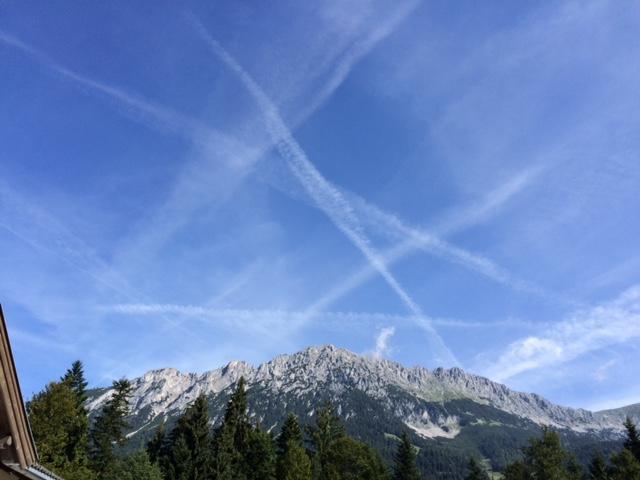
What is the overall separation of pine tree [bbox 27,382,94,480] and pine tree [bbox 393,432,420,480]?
158ft

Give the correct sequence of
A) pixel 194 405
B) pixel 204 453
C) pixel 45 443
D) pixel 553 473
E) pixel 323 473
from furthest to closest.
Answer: pixel 323 473, pixel 194 405, pixel 204 453, pixel 553 473, pixel 45 443

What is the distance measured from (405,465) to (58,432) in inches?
2091

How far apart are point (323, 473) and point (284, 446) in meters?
8.70

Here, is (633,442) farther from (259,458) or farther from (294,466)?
(259,458)

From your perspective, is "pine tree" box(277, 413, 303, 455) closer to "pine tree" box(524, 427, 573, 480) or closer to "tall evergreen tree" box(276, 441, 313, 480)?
"tall evergreen tree" box(276, 441, 313, 480)

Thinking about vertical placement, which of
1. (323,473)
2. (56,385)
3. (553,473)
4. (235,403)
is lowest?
(553,473)

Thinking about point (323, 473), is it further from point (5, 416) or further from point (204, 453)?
point (5, 416)

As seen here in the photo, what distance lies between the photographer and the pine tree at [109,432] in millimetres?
55531

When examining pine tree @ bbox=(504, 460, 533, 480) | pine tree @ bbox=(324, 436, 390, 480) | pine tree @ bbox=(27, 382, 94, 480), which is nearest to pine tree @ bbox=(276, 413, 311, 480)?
pine tree @ bbox=(324, 436, 390, 480)

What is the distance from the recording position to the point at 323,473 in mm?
64312

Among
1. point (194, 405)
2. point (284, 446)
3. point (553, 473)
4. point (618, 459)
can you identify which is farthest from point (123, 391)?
point (618, 459)

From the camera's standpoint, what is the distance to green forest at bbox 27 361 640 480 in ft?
154

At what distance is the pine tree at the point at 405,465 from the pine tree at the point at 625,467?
1109 inches

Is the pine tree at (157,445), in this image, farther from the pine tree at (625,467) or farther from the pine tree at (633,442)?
the pine tree at (633,442)
